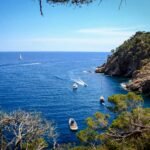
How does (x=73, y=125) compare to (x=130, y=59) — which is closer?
(x=73, y=125)

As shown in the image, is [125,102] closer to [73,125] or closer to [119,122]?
[119,122]

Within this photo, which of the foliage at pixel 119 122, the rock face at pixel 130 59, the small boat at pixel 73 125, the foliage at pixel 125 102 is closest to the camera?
the foliage at pixel 119 122

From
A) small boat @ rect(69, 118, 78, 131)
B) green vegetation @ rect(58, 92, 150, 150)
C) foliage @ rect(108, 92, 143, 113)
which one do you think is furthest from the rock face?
foliage @ rect(108, 92, 143, 113)

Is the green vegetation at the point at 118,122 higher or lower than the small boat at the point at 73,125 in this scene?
higher

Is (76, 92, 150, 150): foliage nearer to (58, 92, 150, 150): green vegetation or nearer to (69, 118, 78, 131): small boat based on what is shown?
(58, 92, 150, 150): green vegetation

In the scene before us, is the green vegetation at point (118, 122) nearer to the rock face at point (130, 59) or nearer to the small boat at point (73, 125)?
the small boat at point (73, 125)

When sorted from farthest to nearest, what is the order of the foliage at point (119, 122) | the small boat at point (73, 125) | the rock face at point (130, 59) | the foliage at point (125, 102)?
the rock face at point (130, 59)
the small boat at point (73, 125)
the foliage at point (125, 102)
the foliage at point (119, 122)

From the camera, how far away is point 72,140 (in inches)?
1534

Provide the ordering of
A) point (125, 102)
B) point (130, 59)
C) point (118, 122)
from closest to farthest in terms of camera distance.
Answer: point (118, 122), point (125, 102), point (130, 59)

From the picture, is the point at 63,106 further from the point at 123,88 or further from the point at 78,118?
the point at 123,88

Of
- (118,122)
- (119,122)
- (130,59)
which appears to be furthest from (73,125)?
(130,59)

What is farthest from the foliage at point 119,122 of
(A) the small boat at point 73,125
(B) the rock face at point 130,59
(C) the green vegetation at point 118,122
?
(B) the rock face at point 130,59

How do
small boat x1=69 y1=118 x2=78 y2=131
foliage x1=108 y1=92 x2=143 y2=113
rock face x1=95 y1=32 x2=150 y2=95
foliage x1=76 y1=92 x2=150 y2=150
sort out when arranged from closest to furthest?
foliage x1=76 y1=92 x2=150 y2=150, foliage x1=108 y1=92 x2=143 y2=113, small boat x1=69 y1=118 x2=78 y2=131, rock face x1=95 y1=32 x2=150 y2=95

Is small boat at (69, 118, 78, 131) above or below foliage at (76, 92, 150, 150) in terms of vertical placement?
below
